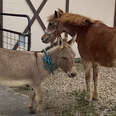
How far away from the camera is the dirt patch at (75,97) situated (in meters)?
5.51

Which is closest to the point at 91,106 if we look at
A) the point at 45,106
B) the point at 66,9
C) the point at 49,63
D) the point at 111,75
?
the point at 45,106

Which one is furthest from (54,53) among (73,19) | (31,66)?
(73,19)

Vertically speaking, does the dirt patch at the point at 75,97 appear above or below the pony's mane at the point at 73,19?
below

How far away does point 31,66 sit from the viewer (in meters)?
5.00

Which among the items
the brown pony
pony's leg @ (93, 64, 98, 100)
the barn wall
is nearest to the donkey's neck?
the brown pony

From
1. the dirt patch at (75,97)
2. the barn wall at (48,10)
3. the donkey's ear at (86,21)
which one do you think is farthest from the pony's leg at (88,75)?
the barn wall at (48,10)

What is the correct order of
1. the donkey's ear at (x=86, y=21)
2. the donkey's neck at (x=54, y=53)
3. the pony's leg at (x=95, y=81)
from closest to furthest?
the donkey's neck at (x=54, y=53), the donkey's ear at (x=86, y=21), the pony's leg at (x=95, y=81)

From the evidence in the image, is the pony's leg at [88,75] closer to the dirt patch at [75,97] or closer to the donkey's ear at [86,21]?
the dirt patch at [75,97]

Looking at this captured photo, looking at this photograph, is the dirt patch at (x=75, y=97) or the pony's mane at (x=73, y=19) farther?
the pony's mane at (x=73, y=19)

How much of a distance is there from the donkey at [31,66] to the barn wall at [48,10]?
4.41 meters

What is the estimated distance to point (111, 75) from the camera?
8.67 metres

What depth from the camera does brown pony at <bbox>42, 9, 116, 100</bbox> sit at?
5621 mm

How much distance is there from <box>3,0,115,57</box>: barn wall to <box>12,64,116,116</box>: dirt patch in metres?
1.71

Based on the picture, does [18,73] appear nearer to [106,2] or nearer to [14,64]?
[14,64]
